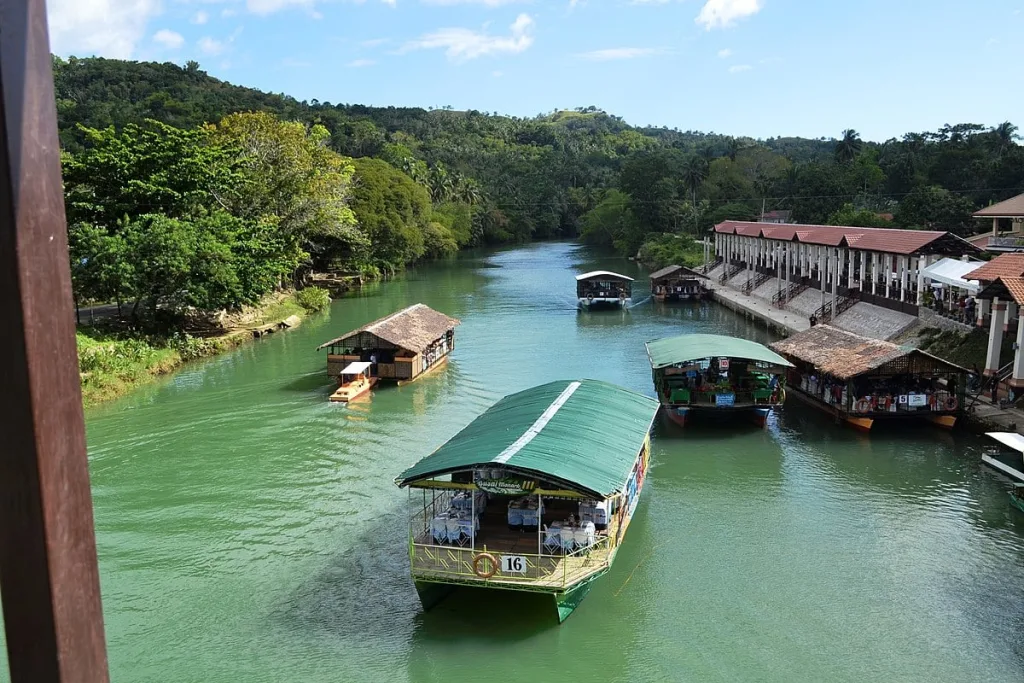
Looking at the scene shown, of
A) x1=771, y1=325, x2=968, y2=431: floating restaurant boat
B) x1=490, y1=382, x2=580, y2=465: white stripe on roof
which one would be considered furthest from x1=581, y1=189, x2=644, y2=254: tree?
x1=490, y1=382, x2=580, y2=465: white stripe on roof

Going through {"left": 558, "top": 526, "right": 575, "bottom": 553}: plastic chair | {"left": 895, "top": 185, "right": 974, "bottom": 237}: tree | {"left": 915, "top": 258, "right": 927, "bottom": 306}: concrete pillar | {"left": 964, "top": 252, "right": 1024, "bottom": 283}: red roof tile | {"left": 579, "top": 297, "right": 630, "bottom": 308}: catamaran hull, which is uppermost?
{"left": 895, "top": 185, "right": 974, "bottom": 237}: tree

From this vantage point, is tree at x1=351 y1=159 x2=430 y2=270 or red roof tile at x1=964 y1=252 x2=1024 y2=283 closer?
red roof tile at x1=964 y1=252 x2=1024 y2=283

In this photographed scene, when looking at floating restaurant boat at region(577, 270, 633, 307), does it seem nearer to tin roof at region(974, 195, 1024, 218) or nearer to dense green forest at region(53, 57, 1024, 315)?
dense green forest at region(53, 57, 1024, 315)

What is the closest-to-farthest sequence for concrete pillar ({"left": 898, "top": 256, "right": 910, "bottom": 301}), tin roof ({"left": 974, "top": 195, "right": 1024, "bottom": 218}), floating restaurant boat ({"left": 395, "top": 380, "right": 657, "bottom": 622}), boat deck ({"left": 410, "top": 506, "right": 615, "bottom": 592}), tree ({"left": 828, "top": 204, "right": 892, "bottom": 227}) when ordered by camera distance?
1. boat deck ({"left": 410, "top": 506, "right": 615, "bottom": 592})
2. floating restaurant boat ({"left": 395, "top": 380, "right": 657, "bottom": 622})
3. concrete pillar ({"left": 898, "top": 256, "right": 910, "bottom": 301})
4. tin roof ({"left": 974, "top": 195, "right": 1024, "bottom": 218})
5. tree ({"left": 828, "top": 204, "right": 892, "bottom": 227})

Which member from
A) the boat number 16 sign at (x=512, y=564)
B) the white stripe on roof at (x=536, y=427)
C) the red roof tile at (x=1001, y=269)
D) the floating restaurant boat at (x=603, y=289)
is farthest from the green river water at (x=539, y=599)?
the floating restaurant boat at (x=603, y=289)

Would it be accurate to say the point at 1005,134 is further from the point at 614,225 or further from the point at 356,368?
the point at 356,368

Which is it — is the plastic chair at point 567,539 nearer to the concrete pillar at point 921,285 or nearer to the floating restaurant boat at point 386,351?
the floating restaurant boat at point 386,351

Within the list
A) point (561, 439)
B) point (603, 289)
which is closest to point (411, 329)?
point (561, 439)
